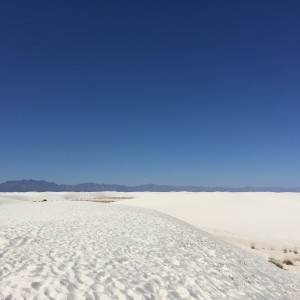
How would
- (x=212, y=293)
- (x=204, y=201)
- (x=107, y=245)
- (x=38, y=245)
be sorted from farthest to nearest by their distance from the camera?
(x=204, y=201)
(x=107, y=245)
(x=38, y=245)
(x=212, y=293)

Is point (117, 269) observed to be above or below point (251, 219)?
below

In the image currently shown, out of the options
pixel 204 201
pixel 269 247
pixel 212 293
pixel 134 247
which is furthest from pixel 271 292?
pixel 204 201

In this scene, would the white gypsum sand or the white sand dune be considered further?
the white gypsum sand

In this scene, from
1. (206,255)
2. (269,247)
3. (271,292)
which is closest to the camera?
(271,292)

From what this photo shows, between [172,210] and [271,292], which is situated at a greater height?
[172,210]

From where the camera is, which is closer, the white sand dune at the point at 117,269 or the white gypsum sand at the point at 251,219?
the white sand dune at the point at 117,269

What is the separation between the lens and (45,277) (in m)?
8.77

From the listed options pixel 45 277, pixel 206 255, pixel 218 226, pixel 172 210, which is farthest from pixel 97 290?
pixel 172 210

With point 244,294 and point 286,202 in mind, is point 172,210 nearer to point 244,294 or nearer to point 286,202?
point 286,202

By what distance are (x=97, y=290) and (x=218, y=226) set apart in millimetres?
30150

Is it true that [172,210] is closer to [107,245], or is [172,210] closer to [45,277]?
[107,245]

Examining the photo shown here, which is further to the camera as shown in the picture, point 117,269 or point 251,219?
point 251,219

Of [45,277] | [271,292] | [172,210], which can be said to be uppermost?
[172,210]

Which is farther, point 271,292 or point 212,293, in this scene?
point 271,292
